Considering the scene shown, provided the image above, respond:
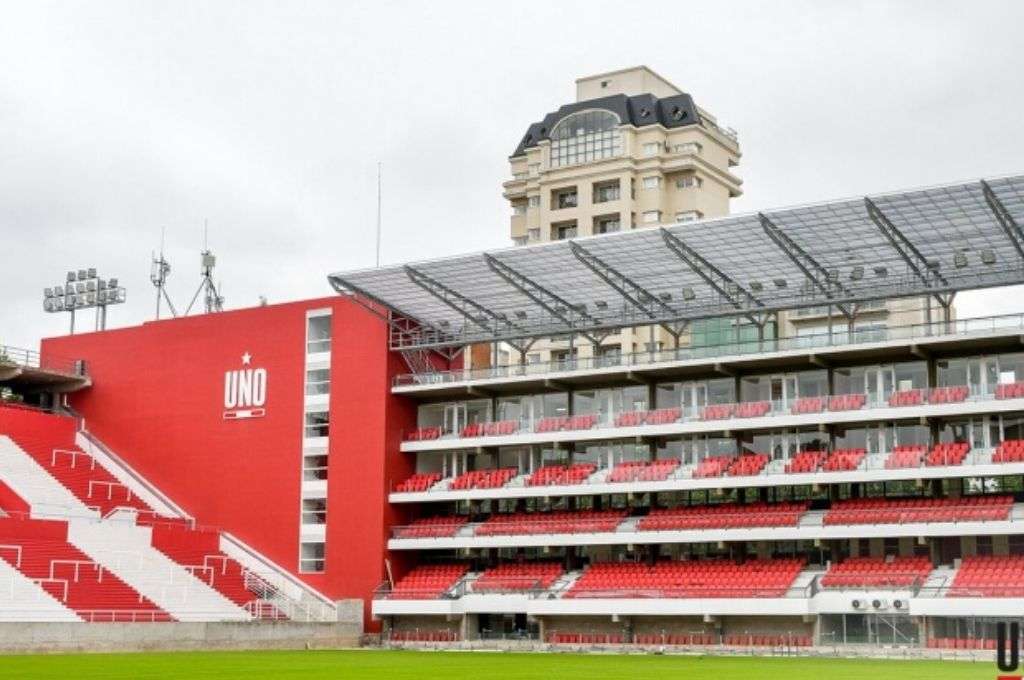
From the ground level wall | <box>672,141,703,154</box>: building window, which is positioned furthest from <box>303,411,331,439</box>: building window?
<box>672,141,703,154</box>: building window

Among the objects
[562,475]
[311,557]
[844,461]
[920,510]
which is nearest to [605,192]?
[562,475]

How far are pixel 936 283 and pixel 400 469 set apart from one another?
23501 millimetres

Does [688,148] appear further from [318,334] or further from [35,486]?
[35,486]

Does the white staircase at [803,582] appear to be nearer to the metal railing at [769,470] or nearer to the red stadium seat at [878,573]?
the red stadium seat at [878,573]

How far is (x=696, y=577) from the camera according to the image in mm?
51156

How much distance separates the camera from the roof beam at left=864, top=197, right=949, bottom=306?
44.6 m

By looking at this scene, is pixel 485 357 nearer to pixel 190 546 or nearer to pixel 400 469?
pixel 400 469

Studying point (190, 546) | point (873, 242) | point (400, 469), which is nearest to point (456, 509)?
point (400, 469)

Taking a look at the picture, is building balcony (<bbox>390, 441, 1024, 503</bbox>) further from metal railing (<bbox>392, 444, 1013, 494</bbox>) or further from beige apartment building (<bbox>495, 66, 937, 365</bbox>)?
beige apartment building (<bbox>495, 66, 937, 365</bbox>)

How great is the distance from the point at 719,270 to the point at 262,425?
2187 cm

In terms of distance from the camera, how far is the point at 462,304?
5822cm

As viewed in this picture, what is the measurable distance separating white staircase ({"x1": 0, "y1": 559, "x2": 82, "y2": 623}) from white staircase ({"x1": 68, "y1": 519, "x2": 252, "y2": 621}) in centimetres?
426

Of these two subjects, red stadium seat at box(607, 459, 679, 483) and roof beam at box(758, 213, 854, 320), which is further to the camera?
red stadium seat at box(607, 459, 679, 483)

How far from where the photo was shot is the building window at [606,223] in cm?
8544
